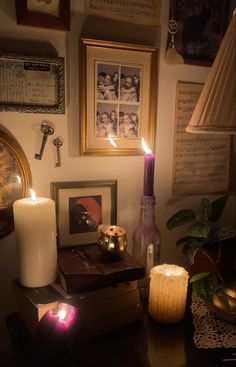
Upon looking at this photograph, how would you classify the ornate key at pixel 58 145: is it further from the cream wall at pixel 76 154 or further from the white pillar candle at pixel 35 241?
the white pillar candle at pixel 35 241

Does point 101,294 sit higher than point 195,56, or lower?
lower

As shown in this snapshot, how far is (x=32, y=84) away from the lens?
0.85 metres

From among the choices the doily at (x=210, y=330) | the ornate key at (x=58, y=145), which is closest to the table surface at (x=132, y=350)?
the doily at (x=210, y=330)

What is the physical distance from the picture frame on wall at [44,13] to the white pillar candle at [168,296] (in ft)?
2.29

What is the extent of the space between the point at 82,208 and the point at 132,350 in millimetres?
412

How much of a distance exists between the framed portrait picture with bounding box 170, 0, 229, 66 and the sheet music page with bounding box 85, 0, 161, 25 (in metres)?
0.06

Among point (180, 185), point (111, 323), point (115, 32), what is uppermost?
point (115, 32)

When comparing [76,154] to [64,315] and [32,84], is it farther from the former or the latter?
[64,315]

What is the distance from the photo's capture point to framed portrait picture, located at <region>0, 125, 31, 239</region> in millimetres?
849

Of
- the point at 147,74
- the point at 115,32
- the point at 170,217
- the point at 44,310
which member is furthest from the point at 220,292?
the point at 115,32

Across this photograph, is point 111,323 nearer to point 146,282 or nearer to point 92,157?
point 146,282

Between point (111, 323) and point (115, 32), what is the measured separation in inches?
31.0

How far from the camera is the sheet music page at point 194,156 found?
1.02m

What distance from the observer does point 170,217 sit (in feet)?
3.55
